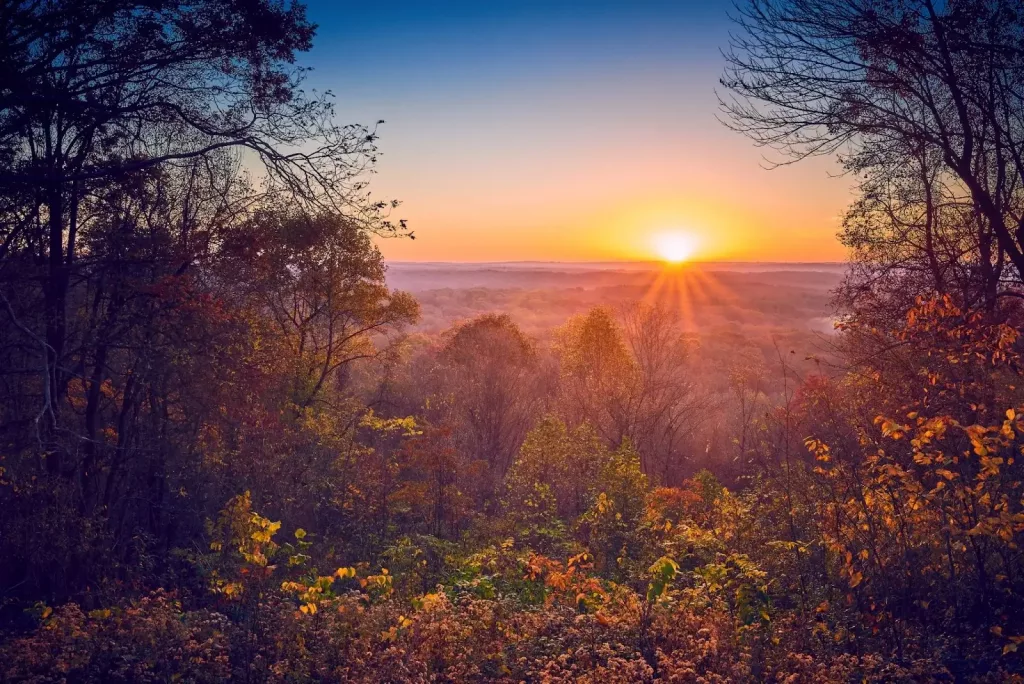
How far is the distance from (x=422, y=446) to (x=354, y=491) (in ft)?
15.9

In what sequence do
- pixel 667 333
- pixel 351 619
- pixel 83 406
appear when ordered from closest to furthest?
pixel 351 619 → pixel 83 406 → pixel 667 333

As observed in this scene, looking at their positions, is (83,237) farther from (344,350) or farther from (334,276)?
(344,350)

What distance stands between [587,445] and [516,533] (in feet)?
20.6

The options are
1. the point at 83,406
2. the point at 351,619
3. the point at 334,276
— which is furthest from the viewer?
the point at 334,276

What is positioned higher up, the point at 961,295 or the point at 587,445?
the point at 961,295

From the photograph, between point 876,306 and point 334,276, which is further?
point 334,276

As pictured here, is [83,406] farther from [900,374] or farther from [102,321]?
[900,374]

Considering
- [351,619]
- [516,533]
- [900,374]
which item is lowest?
[516,533]

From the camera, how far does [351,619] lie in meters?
8.46

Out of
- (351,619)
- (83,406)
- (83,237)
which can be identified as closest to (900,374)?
(351,619)

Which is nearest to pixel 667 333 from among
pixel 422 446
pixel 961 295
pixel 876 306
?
pixel 422 446

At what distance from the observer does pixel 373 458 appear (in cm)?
2306

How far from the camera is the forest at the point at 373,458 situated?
6.98 metres

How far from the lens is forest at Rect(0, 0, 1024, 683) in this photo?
698 cm
